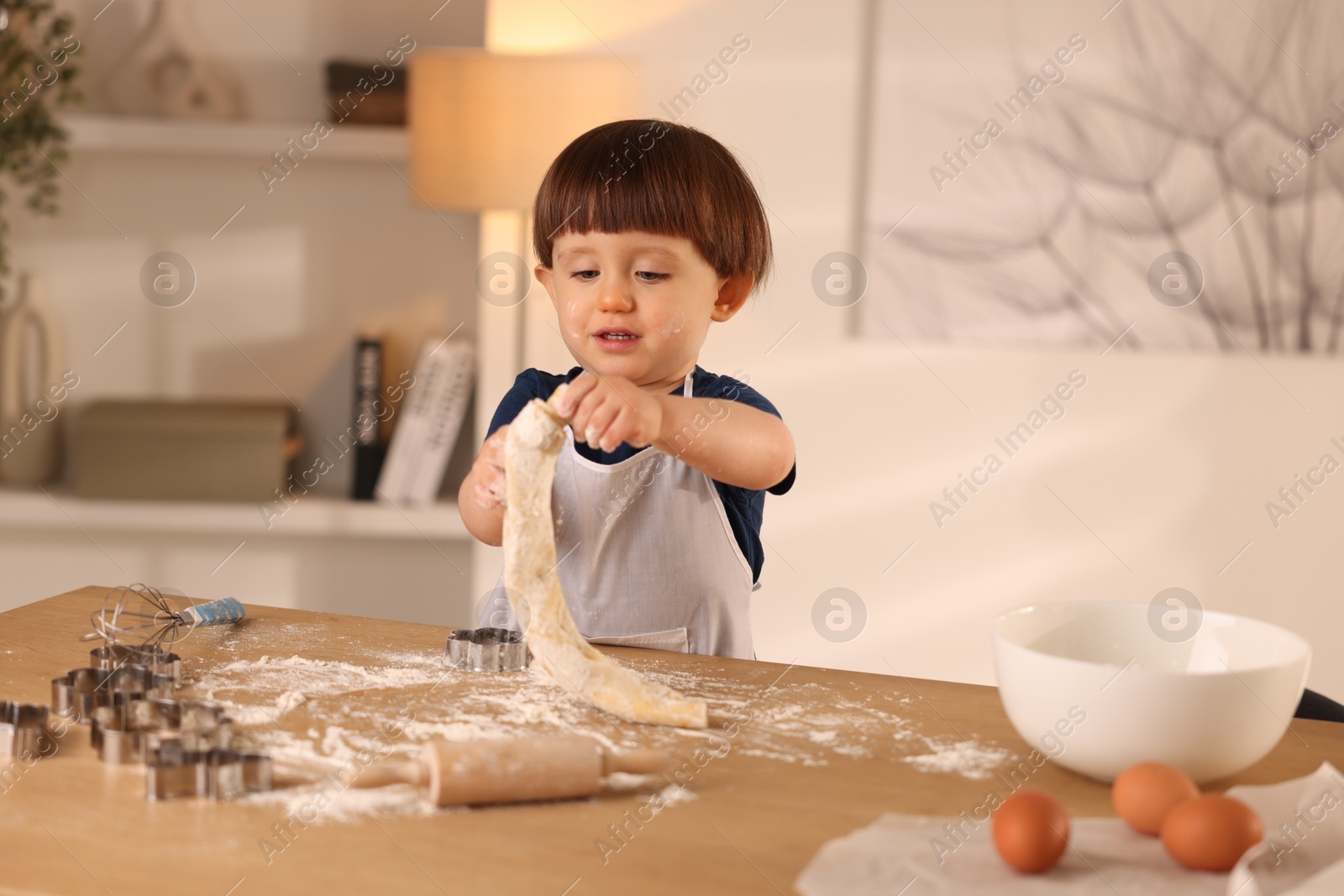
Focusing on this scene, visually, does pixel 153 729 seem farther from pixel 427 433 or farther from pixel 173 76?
pixel 173 76

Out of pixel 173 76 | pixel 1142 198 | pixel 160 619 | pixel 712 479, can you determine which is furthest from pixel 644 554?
pixel 173 76

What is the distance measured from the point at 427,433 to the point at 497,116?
68 centimetres

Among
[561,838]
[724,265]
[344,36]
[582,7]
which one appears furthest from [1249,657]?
[344,36]

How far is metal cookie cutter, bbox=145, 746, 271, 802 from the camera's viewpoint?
618 millimetres

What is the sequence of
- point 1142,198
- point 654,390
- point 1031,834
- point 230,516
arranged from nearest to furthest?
point 1031,834
point 654,390
point 1142,198
point 230,516

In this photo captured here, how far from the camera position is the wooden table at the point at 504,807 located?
0.55 m

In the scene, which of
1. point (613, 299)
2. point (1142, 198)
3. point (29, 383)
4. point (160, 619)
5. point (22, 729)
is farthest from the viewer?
point (29, 383)

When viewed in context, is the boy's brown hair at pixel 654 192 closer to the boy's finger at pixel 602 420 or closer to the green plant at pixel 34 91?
the boy's finger at pixel 602 420

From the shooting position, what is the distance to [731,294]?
1262 mm

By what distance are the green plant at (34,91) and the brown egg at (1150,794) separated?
246 cm

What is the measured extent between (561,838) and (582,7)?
1.99 meters

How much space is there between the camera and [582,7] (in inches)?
88.8

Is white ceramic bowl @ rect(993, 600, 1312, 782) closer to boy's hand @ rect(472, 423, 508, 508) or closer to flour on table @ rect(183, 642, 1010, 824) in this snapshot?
flour on table @ rect(183, 642, 1010, 824)

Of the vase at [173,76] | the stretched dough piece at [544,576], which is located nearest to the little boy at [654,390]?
the stretched dough piece at [544,576]
